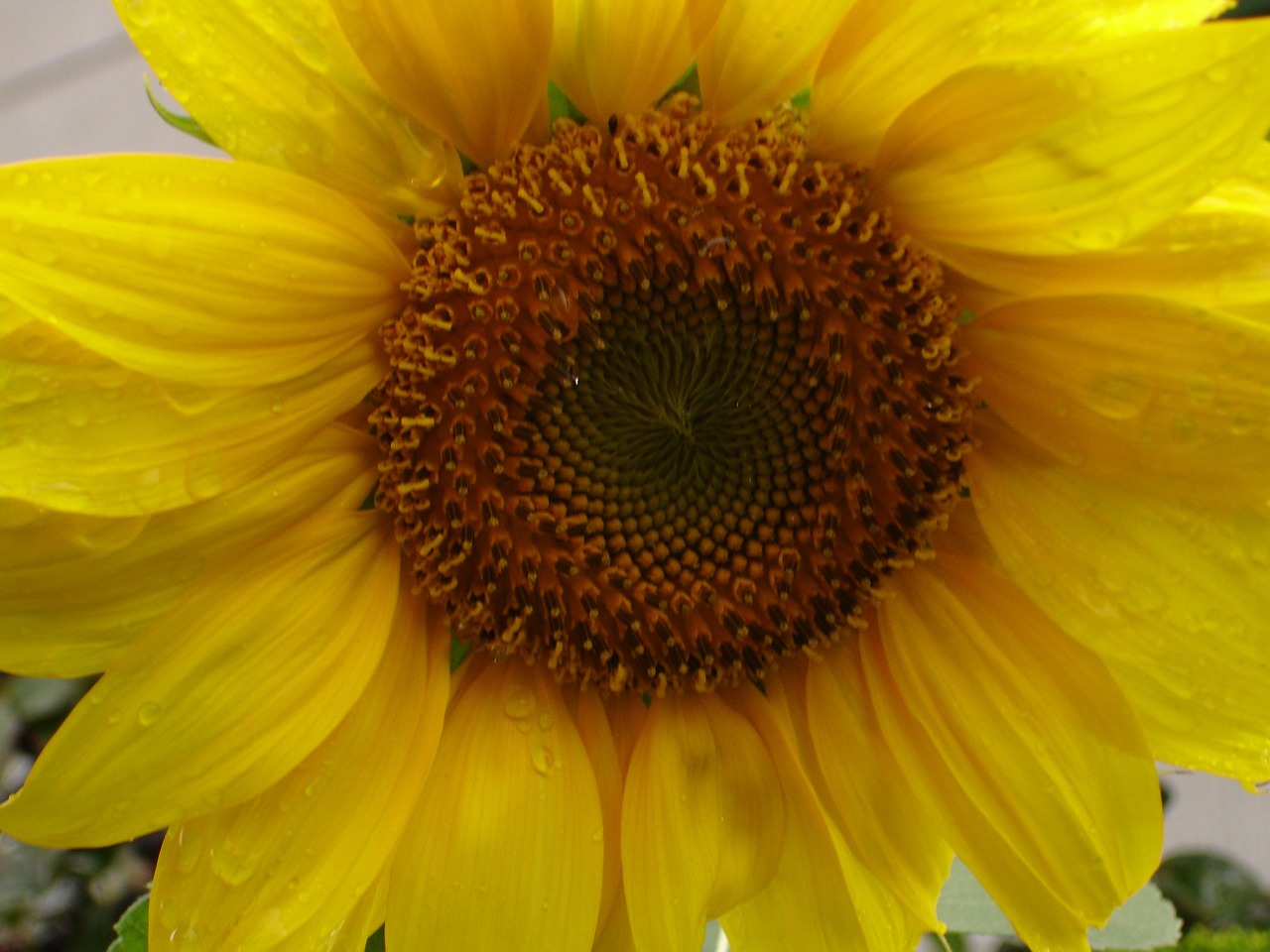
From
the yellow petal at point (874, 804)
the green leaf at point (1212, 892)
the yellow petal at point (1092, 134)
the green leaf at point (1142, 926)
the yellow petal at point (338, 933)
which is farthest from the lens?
the green leaf at point (1212, 892)

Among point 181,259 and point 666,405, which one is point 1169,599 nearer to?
point 666,405

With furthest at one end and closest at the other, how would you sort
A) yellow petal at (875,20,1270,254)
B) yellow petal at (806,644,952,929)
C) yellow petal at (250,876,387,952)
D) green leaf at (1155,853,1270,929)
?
1. green leaf at (1155,853,1270,929)
2. yellow petal at (806,644,952,929)
3. yellow petal at (250,876,387,952)
4. yellow petal at (875,20,1270,254)

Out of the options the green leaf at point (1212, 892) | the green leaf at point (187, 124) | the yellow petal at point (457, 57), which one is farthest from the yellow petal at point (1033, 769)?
the green leaf at point (1212, 892)

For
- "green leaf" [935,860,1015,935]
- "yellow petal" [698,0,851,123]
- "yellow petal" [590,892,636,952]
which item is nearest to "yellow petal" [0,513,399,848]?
"yellow petal" [590,892,636,952]

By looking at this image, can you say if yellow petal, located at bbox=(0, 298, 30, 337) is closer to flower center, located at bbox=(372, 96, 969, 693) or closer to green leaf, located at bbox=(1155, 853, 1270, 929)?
flower center, located at bbox=(372, 96, 969, 693)

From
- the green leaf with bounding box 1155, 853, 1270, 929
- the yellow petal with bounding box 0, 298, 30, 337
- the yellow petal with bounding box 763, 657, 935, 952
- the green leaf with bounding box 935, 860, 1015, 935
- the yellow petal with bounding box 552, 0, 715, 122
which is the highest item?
the yellow petal with bounding box 552, 0, 715, 122

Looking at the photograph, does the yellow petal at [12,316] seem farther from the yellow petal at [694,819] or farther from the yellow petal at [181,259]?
the yellow petal at [694,819]
